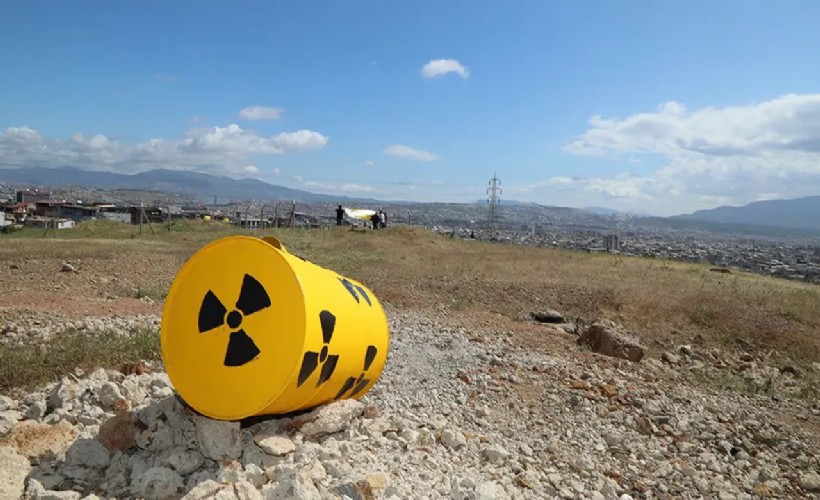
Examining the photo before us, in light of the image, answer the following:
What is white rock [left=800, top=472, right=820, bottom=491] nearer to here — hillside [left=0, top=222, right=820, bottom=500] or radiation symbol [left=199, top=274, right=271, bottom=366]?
hillside [left=0, top=222, right=820, bottom=500]

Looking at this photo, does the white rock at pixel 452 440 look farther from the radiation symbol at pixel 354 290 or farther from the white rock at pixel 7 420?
the white rock at pixel 7 420

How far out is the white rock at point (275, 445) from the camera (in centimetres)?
457

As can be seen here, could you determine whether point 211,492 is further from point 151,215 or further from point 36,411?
point 151,215

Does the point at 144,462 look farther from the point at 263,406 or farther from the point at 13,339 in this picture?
the point at 13,339

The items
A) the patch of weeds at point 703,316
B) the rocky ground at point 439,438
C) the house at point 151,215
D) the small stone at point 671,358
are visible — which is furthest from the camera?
the house at point 151,215

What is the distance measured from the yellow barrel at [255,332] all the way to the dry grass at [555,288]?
26.8ft

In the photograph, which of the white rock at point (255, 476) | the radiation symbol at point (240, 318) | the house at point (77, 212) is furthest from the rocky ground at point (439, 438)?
the house at point (77, 212)

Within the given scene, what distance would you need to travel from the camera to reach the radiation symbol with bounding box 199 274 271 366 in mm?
4570

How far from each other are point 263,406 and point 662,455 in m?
4.52

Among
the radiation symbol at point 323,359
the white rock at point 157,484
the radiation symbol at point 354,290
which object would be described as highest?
the radiation symbol at point 354,290

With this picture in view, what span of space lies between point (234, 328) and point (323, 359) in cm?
77

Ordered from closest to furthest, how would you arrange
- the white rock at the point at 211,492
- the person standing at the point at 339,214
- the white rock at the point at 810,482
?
the white rock at the point at 211,492, the white rock at the point at 810,482, the person standing at the point at 339,214

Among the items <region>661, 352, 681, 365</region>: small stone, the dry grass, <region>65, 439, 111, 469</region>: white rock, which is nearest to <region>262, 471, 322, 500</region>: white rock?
<region>65, 439, 111, 469</region>: white rock

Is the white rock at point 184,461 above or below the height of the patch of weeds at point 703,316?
above
